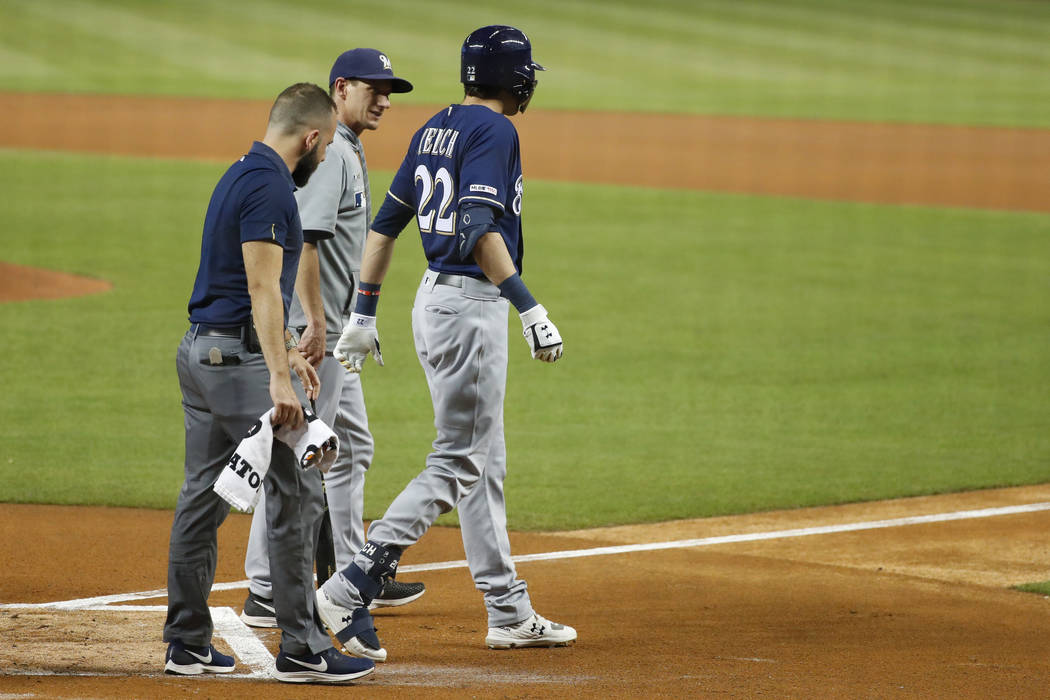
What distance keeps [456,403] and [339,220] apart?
3.72 feet

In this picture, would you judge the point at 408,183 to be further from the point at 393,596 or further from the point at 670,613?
the point at 670,613

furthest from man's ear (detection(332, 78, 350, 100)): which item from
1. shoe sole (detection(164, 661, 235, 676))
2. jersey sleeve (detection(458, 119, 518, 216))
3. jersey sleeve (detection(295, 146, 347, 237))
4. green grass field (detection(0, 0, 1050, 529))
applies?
green grass field (detection(0, 0, 1050, 529))

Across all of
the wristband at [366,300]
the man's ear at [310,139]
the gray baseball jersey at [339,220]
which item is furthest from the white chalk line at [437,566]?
the man's ear at [310,139]

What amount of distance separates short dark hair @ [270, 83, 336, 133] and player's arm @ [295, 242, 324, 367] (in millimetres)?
928

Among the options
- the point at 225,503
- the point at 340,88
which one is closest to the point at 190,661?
the point at 225,503

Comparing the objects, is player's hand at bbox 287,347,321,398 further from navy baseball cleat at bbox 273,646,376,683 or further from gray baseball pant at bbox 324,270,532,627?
navy baseball cleat at bbox 273,646,376,683

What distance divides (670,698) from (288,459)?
149cm

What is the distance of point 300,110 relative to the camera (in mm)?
4828

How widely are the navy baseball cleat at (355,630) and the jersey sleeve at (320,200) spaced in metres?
1.50

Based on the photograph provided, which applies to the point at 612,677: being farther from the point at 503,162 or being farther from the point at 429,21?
the point at 429,21

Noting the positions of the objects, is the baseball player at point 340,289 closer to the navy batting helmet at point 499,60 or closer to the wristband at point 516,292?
the navy batting helmet at point 499,60

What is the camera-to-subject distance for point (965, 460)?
30.3 ft

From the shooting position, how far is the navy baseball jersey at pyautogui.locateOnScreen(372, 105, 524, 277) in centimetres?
515

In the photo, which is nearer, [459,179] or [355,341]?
[459,179]
